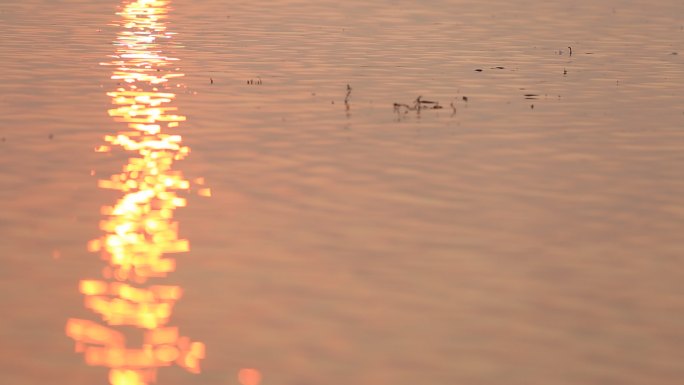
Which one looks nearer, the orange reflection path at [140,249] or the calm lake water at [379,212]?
the orange reflection path at [140,249]

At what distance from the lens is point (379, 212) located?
13.5 metres

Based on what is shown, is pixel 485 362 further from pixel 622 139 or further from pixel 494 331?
pixel 622 139

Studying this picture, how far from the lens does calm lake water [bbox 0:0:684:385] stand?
31.1ft

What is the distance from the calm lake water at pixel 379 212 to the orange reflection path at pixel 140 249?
0.48 ft

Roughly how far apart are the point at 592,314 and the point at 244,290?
2.81 metres

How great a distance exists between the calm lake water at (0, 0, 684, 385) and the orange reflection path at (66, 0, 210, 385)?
0.48ft

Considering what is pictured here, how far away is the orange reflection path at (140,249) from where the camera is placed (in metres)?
9.23

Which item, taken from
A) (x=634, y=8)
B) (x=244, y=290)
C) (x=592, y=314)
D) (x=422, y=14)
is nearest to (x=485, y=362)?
(x=592, y=314)

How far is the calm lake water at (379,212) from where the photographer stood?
31.1 feet

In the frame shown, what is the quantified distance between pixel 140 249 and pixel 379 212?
268cm

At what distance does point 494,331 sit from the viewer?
390 inches

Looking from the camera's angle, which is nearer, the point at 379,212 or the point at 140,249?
the point at 140,249

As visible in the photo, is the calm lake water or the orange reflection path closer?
the orange reflection path

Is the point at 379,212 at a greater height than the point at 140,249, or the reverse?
the point at 379,212
